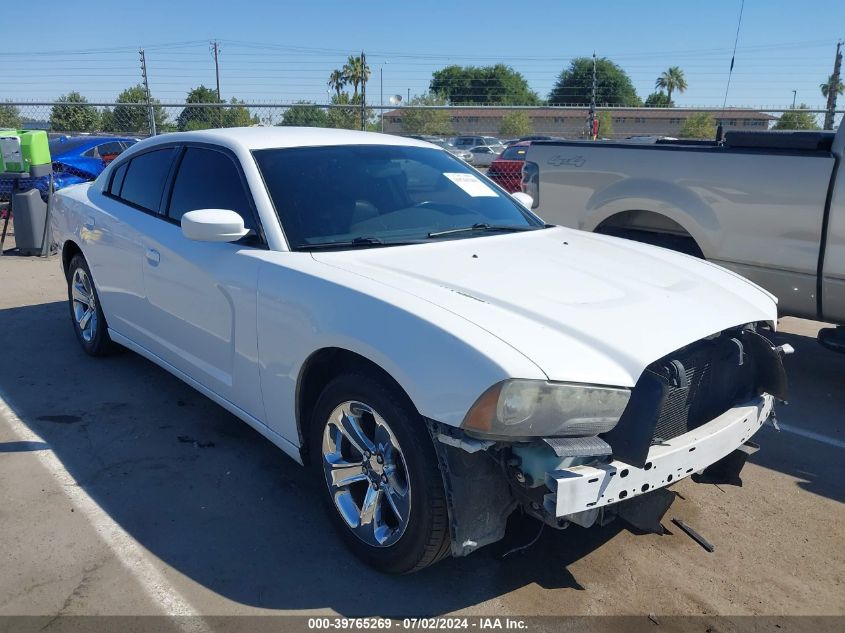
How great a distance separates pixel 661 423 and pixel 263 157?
233 centimetres

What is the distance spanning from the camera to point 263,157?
3.83 meters

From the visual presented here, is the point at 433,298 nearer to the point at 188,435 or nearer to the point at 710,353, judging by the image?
the point at 710,353

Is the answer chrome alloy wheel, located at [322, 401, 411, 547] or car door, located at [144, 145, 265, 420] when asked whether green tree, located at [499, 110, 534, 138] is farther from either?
chrome alloy wheel, located at [322, 401, 411, 547]

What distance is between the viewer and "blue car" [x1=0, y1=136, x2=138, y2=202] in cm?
1104

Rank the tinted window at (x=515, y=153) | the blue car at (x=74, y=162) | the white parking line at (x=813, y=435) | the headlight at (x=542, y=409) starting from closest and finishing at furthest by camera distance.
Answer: the headlight at (x=542, y=409) → the white parking line at (x=813, y=435) → the blue car at (x=74, y=162) → the tinted window at (x=515, y=153)

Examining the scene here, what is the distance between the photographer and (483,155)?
31359mm

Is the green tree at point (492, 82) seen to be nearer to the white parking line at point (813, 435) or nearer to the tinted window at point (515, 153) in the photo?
the tinted window at point (515, 153)

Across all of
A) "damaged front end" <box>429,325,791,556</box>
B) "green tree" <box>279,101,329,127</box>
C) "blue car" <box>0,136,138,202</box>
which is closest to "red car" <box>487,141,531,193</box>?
"green tree" <box>279,101,329,127</box>

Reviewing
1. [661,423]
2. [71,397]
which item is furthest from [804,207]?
[71,397]

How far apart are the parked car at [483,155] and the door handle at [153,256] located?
22.4 m

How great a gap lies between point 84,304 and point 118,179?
109 cm

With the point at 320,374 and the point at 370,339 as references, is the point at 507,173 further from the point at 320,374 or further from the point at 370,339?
the point at 370,339

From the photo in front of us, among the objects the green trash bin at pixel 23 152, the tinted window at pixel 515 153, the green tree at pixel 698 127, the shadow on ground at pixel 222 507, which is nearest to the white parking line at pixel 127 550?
the shadow on ground at pixel 222 507

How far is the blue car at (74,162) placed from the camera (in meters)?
11.0
